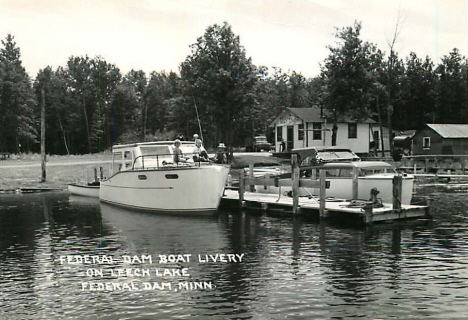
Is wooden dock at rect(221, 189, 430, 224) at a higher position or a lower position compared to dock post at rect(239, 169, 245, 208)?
lower

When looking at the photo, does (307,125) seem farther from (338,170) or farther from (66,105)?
(66,105)

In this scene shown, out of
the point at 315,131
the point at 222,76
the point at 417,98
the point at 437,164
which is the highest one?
the point at 417,98

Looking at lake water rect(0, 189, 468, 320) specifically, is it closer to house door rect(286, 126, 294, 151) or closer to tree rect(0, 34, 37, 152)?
house door rect(286, 126, 294, 151)

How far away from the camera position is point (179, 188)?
19906 mm

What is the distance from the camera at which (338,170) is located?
20.2m

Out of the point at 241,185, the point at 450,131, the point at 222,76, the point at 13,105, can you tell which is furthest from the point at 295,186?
the point at 13,105

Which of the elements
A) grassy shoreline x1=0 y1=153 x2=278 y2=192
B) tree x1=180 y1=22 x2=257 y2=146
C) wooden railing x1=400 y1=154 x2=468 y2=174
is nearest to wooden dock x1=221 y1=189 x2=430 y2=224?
grassy shoreline x1=0 y1=153 x2=278 y2=192

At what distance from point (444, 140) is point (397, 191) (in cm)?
3538

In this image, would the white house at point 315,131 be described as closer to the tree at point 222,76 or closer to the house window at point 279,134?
the house window at point 279,134

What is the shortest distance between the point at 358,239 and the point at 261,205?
674cm

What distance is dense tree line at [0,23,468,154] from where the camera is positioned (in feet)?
158

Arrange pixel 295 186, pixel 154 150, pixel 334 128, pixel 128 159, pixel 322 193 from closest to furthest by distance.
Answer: pixel 322 193
pixel 295 186
pixel 154 150
pixel 128 159
pixel 334 128

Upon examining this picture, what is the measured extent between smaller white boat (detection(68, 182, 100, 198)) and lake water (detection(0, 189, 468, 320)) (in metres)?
8.90

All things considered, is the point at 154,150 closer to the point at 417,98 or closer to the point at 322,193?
the point at 322,193
